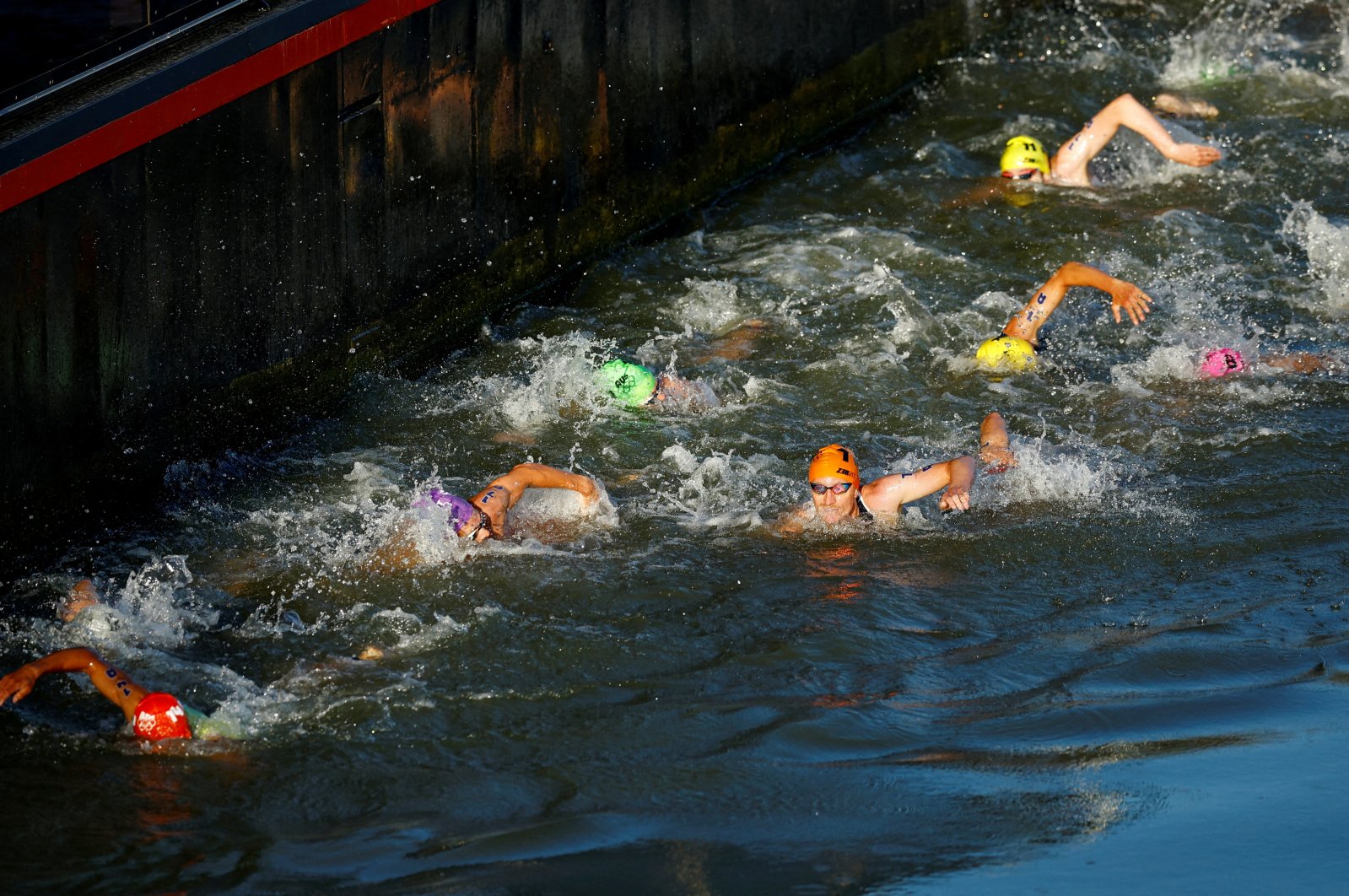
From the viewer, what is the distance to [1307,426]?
10695 mm

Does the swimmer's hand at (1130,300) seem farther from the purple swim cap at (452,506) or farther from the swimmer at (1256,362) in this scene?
the purple swim cap at (452,506)

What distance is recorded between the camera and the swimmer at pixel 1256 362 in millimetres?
11477

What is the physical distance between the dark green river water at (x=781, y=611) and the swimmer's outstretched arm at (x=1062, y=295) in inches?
13.3

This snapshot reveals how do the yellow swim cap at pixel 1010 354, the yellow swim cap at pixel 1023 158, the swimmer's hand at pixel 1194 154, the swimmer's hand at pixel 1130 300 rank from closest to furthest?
the swimmer's hand at pixel 1130 300 → the yellow swim cap at pixel 1010 354 → the swimmer's hand at pixel 1194 154 → the yellow swim cap at pixel 1023 158

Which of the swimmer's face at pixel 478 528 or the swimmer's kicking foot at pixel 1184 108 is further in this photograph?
the swimmer's kicking foot at pixel 1184 108

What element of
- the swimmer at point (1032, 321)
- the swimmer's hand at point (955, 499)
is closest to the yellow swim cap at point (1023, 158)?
the swimmer at point (1032, 321)

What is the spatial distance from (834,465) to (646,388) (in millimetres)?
2235

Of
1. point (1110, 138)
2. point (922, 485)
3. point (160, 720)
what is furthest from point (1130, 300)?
point (160, 720)

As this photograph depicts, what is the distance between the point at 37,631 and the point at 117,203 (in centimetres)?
267

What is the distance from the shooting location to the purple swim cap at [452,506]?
916 centimetres

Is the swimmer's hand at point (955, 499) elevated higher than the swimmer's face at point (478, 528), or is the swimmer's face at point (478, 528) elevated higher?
the swimmer's hand at point (955, 499)

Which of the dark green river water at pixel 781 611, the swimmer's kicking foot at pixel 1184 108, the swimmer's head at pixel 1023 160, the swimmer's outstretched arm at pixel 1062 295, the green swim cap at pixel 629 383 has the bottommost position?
the dark green river water at pixel 781 611

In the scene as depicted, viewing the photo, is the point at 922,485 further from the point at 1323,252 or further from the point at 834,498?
the point at 1323,252

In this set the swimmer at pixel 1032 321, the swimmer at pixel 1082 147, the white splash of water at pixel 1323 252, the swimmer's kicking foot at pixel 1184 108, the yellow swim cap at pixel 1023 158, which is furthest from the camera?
the swimmer's kicking foot at pixel 1184 108
